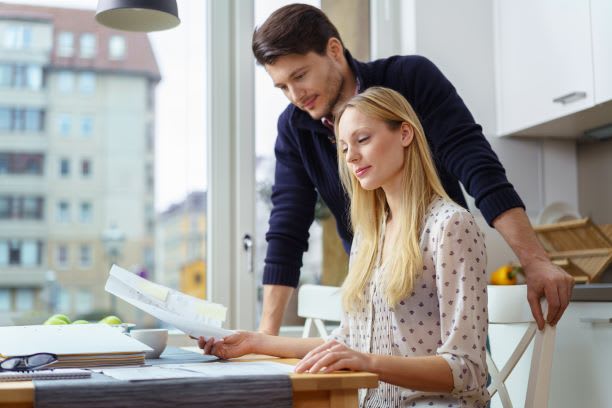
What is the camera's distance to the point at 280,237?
7.03 feet

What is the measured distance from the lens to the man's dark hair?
1.93 metres

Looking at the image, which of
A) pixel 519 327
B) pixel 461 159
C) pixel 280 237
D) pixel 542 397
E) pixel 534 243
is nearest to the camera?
pixel 542 397

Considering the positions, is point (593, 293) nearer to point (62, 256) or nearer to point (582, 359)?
point (582, 359)

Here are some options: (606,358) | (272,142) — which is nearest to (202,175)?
(272,142)

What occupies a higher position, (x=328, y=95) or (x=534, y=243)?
(x=328, y=95)

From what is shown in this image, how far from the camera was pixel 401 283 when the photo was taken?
4.78ft

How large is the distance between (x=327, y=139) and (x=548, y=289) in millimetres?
742

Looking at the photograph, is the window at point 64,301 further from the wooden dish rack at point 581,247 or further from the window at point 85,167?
the wooden dish rack at point 581,247

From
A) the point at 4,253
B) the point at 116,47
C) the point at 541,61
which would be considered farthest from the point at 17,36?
the point at 541,61

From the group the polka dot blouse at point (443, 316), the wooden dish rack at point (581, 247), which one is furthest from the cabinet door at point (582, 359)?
the wooden dish rack at point (581, 247)

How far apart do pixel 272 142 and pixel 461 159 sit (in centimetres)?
127

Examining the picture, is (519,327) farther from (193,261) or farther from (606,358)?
(193,261)

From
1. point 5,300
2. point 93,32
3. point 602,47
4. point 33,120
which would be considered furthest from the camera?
point 93,32

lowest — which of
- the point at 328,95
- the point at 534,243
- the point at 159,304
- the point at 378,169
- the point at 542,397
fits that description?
the point at 542,397
